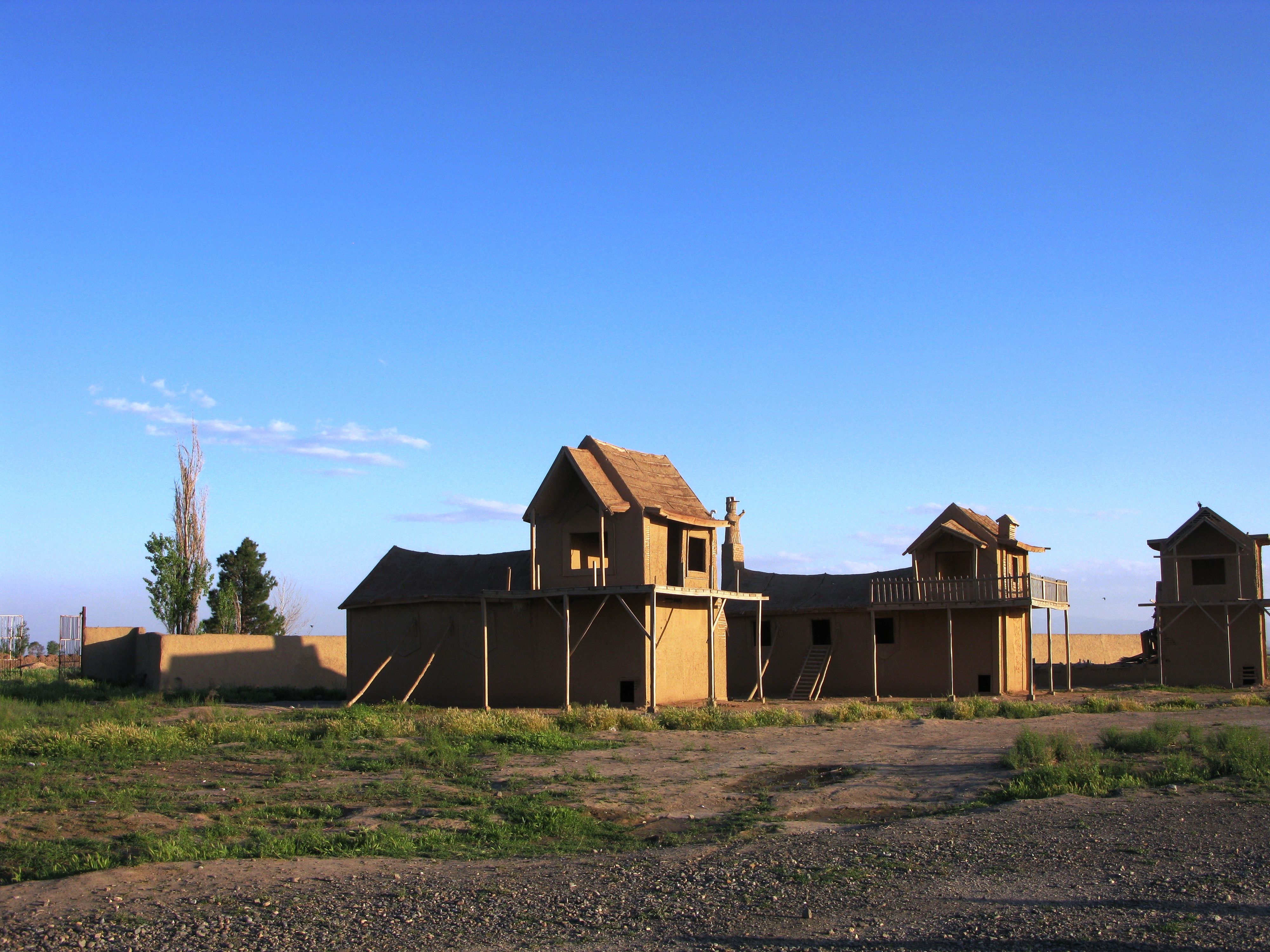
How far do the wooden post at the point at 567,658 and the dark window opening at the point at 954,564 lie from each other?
47.6 ft

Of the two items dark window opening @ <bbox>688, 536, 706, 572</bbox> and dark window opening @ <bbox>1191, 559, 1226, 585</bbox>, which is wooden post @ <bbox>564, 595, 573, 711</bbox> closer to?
dark window opening @ <bbox>688, 536, 706, 572</bbox>

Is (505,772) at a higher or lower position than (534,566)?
lower

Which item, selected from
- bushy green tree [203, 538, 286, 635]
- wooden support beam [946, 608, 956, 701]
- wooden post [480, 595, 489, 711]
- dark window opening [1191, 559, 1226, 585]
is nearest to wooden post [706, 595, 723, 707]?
wooden post [480, 595, 489, 711]

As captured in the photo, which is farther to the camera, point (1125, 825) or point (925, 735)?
point (925, 735)

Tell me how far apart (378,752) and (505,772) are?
3.26 m

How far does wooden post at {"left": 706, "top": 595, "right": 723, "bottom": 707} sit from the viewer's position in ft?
95.7

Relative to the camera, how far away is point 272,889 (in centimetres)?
999

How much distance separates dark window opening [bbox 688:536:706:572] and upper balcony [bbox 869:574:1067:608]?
668 cm

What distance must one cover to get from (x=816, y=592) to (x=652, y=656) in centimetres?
1227

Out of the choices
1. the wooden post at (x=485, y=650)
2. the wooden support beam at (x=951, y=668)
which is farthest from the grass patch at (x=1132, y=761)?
the wooden post at (x=485, y=650)

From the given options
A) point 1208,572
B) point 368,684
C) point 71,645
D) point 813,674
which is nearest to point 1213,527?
point 1208,572

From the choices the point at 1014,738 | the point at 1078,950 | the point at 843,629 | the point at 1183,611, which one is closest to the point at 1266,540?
the point at 1183,611

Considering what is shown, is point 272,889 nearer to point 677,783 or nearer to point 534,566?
point 677,783

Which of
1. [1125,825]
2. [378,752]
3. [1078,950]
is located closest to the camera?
[1078,950]
